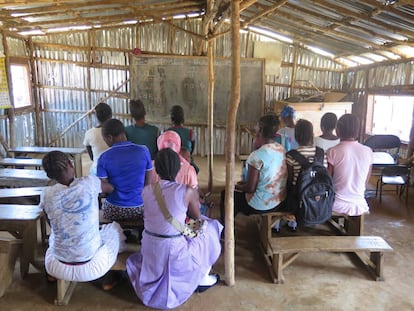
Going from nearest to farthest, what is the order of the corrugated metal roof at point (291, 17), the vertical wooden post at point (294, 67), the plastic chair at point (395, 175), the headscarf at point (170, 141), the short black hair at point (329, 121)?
the headscarf at point (170, 141), the short black hair at point (329, 121), the corrugated metal roof at point (291, 17), the plastic chair at point (395, 175), the vertical wooden post at point (294, 67)

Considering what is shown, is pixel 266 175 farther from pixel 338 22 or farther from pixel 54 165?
pixel 338 22

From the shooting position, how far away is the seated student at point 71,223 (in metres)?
2.17

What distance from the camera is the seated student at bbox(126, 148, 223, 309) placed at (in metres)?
2.23

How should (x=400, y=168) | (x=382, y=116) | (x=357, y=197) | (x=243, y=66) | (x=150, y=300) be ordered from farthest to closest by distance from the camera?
(x=243, y=66)
(x=382, y=116)
(x=400, y=168)
(x=357, y=197)
(x=150, y=300)

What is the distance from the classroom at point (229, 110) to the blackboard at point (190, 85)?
0.10 ft

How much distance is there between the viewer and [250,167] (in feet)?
9.52

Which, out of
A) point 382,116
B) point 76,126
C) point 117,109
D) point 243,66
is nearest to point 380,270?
point 382,116

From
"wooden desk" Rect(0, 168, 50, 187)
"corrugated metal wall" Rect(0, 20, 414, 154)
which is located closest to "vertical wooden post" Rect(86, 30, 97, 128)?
"corrugated metal wall" Rect(0, 20, 414, 154)

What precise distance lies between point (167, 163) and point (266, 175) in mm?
1036

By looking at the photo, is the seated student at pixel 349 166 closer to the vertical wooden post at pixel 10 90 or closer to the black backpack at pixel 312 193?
the black backpack at pixel 312 193

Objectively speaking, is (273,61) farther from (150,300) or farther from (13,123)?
(150,300)

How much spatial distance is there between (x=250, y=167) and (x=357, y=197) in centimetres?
104

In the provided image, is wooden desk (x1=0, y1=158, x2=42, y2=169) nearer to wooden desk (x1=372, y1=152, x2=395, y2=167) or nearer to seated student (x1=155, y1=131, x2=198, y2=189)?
seated student (x1=155, y1=131, x2=198, y2=189)

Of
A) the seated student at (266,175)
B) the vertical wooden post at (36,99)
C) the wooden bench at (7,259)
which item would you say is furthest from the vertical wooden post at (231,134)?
the vertical wooden post at (36,99)
